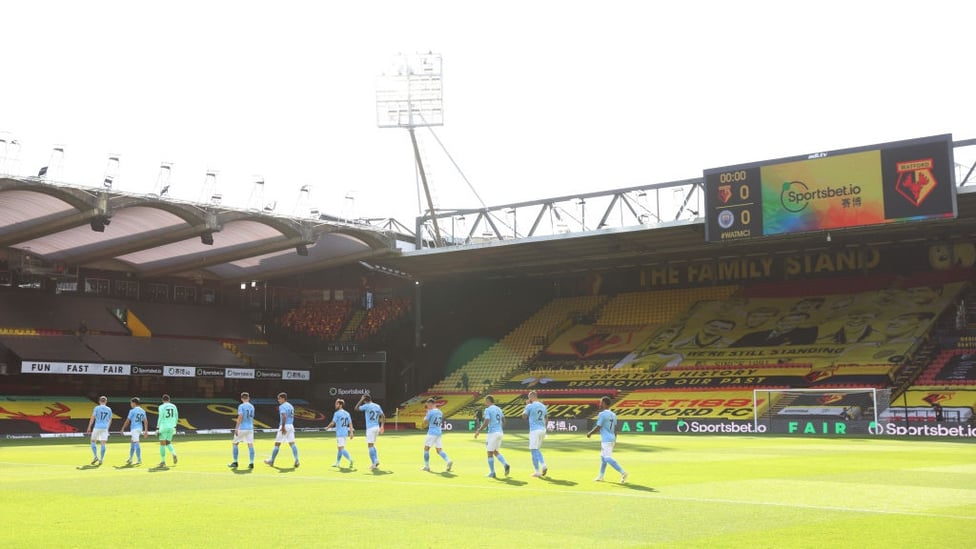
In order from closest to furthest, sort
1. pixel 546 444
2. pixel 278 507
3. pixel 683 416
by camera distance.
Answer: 1. pixel 278 507
2. pixel 546 444
3. pixel 683 416

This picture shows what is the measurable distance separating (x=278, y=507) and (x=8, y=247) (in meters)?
45.9

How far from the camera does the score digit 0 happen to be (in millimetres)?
47031

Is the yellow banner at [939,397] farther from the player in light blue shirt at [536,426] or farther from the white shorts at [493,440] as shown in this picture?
the white shorts at [493,440]

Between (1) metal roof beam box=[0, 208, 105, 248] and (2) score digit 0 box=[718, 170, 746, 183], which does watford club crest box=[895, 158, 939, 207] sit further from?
(1) metal roof beam box=[0, 208, 105, 248]

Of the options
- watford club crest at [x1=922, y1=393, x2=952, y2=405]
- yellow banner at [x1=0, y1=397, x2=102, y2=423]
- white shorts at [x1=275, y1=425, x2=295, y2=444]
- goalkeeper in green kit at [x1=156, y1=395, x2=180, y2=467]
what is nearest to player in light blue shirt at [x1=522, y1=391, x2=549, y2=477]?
white shorts at [x1=275, y1=425, x2=295, y2=444]

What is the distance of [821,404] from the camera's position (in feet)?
154

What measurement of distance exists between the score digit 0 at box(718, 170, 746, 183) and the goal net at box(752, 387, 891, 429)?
34.3 ft

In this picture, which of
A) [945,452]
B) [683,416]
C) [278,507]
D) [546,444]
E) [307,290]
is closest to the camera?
[278,507]

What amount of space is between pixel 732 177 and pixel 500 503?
110 feet

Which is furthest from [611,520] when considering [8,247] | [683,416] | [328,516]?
[8,247]

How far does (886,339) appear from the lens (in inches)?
2080

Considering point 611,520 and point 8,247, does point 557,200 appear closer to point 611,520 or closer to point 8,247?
point 8,247

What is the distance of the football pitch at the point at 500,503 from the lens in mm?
12820

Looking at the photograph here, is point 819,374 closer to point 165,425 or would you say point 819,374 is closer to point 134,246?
point 165,425
